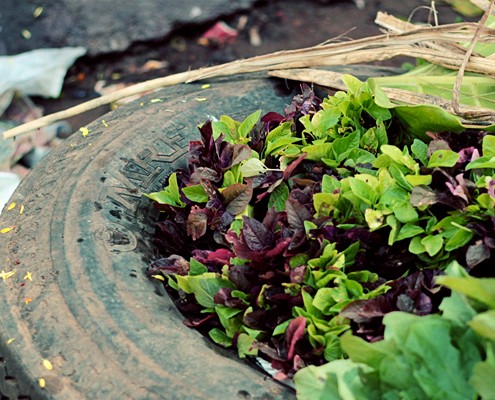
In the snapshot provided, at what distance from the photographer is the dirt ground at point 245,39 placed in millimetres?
4203

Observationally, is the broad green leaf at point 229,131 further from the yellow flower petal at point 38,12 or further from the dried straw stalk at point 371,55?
the yellow flower petal at point 38,12

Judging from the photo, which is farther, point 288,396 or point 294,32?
point 294,32

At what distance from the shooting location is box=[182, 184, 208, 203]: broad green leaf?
181 centimetres

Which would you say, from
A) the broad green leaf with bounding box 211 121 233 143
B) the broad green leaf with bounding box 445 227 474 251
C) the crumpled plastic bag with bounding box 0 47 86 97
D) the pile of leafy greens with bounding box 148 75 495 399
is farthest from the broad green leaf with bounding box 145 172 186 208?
the crumpled plastic bag with bounding box 0 47 86 97

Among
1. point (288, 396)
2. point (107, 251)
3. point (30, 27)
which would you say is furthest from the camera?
point (30, 27)

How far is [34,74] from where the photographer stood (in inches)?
149

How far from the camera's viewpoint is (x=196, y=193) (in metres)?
1.82

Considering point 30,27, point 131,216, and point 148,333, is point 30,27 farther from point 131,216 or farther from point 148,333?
point 148,333

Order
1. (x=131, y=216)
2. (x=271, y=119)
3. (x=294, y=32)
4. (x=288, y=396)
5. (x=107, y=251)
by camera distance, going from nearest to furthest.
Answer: (x=288, y=396)
(x=107, y=251)
(x=131, y=216)
(x=271, y=119)
(x=294, y=32)

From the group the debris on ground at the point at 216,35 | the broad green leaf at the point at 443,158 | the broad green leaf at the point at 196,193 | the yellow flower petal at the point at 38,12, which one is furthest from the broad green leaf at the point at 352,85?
the yellow flower petal at the point at 38,12

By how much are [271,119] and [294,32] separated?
2.70 meters

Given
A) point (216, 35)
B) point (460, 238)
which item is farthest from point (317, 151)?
point (216, 35)

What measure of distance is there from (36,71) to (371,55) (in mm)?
2112

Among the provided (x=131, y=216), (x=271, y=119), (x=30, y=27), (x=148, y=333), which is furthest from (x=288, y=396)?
(x=30, y=27)
